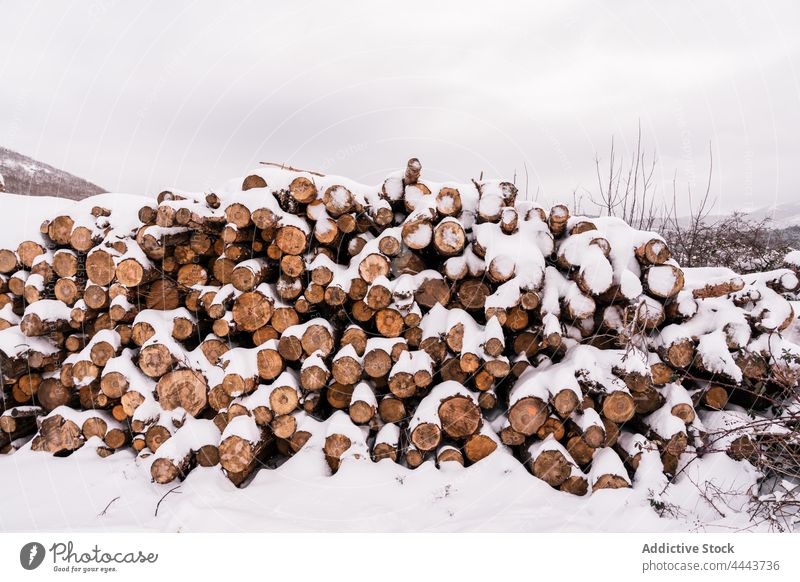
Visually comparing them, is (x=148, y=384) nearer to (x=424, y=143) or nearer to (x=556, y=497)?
(x=556, y=497)

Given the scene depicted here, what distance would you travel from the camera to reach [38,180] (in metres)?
15.8

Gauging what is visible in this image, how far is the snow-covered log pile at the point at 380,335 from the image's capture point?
314 centimetres

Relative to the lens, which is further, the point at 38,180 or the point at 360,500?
the point at 38,180

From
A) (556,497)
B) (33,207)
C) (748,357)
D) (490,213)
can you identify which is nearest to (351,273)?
(490,213)
